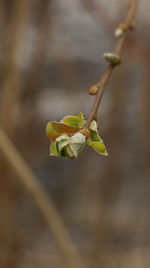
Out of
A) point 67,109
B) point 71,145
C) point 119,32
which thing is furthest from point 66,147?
point 67,109

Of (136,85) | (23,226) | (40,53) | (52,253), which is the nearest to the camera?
(40,53)

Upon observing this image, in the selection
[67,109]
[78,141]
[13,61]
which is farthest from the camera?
[67,109]

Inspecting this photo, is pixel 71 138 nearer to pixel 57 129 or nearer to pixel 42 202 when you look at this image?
pixel 57 129

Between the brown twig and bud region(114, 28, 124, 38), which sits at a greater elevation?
bud region(114, 28, 124, 38)

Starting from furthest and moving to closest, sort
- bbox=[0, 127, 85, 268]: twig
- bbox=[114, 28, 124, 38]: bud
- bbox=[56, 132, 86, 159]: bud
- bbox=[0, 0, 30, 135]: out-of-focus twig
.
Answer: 1. bbox=[0, 0, 30, 135]: out-of-focus twig
2. bbox=[0, 127, 85, 268]: twig
3. bbox=[114, 28, 124, 38]: bud
4. bbox=[56, 132, 86, 159]: bud

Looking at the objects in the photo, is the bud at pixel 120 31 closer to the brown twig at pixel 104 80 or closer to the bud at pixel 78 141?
the brown twig at pixel 104 80

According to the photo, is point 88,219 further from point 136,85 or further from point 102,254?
point 136,85

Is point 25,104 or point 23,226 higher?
point 25,104

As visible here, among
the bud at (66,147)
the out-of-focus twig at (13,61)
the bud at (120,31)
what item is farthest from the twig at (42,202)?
the bud at (66,147)

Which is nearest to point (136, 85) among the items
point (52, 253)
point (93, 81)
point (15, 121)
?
point (93, 81)

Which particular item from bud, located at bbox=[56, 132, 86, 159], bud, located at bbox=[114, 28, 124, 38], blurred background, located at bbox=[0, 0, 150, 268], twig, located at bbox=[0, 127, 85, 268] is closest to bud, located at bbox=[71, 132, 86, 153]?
bud, located at bbox=[56, 132, 86, 159]

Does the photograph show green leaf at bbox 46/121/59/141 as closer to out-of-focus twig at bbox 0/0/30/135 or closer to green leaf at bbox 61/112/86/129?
green leaf at bbox 61/112/86/129
